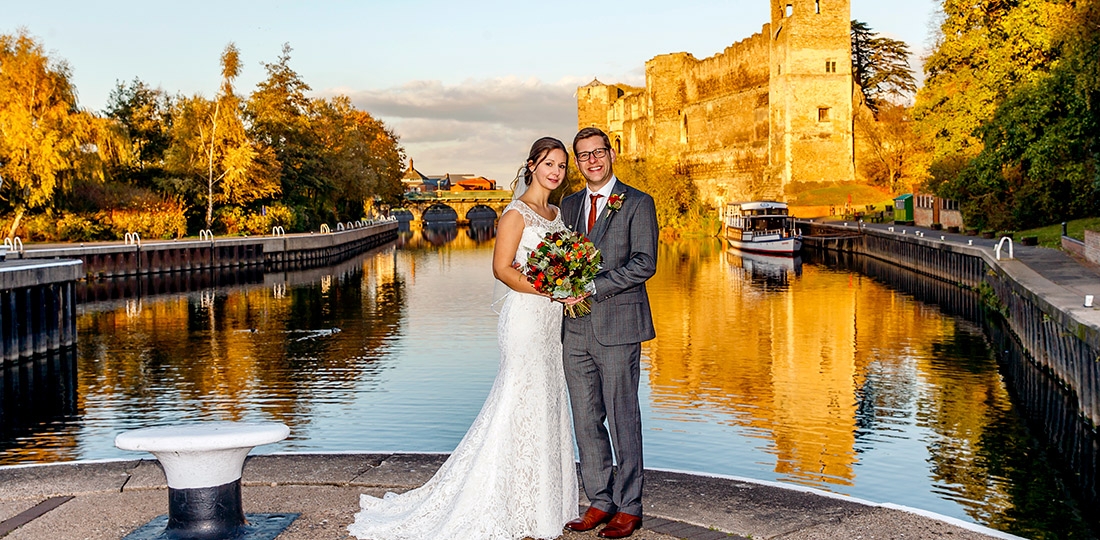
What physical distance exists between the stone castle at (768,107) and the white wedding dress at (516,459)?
6873 cm

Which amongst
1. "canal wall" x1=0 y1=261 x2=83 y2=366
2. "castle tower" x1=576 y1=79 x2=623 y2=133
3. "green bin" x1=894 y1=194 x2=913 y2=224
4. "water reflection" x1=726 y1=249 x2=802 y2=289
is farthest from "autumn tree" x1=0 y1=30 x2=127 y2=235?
→ "castle tower" x1=576 y1=79 x2=623 y2=133

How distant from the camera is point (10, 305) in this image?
67.7ft

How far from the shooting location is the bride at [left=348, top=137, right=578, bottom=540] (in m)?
6.20

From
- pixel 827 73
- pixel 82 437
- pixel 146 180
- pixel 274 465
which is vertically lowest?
pixel 82 437

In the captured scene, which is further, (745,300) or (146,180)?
(146,180)

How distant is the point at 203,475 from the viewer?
6.05 m

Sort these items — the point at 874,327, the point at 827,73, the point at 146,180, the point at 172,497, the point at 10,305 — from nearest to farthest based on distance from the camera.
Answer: the point at 172,497 < the point at 10,305 < the point at 874,327 < the point at 146,180 < the point at 827,73

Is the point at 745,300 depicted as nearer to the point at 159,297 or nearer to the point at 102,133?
the point at 159,297

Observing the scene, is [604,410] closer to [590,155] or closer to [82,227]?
[590,155]

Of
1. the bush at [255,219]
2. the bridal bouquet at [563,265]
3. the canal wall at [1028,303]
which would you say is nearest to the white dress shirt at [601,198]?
the bridal bouquet at [563,265]

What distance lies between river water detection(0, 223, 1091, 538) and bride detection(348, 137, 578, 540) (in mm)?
4993

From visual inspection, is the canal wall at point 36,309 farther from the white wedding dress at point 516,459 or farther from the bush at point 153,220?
the bush at point 153,220

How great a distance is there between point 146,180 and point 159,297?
23457 mm

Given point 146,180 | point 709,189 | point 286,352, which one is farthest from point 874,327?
point 709,189
